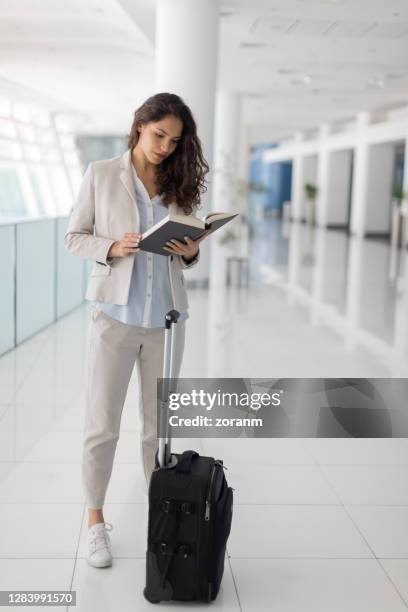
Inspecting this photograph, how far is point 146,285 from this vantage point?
306 cm

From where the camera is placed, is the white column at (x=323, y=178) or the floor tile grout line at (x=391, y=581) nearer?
the floor tile grout line at (x=391, y=581)

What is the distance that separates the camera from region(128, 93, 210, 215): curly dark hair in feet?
9.59

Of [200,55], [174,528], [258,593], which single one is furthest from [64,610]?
[200,55]

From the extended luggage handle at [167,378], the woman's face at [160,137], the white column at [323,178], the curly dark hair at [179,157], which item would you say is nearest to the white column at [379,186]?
the white column at [323,178]

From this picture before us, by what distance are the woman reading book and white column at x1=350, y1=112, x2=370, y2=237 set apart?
24.5 metres

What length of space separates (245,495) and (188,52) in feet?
28.4

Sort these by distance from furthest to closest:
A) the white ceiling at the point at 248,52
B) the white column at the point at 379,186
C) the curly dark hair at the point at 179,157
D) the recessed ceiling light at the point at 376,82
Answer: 1. the white column at the point at 379,186
2. the recessed ceiling light at the point at 376,82
3. the white ceiling at the point at 248,52
4. the curly dark hair at the point at 179,157

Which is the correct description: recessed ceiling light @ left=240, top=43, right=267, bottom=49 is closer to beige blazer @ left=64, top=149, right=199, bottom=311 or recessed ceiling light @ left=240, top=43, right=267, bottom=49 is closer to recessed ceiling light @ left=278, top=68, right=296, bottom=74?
recessed ceiling light @ left=278, top=68, right=296, bottom=74

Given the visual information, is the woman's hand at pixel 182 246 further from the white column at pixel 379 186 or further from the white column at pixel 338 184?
the white column at pixel 338 184

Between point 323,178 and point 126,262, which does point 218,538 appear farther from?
point 323,178

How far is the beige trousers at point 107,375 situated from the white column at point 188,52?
8.15 metres

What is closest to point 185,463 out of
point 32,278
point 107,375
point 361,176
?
point 107,375

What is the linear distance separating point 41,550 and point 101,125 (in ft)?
128

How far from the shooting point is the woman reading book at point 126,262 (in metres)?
2.98
